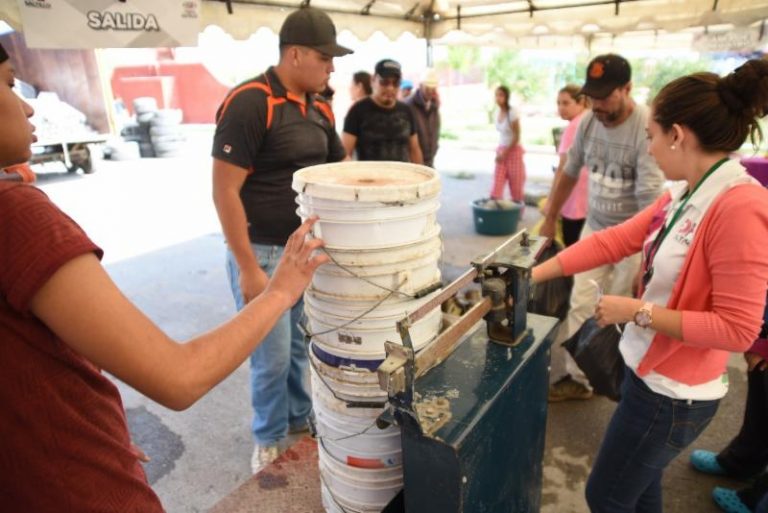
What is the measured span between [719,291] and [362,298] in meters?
0.91

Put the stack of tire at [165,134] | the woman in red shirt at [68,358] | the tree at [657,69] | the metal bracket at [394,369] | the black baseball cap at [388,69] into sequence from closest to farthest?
the woman in red shirt at [68,358] → the metal bracket at [394,369] → the black baseball cap at [388,69] → the stack of tire at [165,134] → the tree at [657,69]

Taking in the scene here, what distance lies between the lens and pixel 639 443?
4.66 feet

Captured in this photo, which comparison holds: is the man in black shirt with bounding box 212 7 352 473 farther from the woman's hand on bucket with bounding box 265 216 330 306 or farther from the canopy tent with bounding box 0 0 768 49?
the canopy tent with bounding box 0 0 768 49

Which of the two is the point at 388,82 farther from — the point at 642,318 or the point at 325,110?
the point at 642,318

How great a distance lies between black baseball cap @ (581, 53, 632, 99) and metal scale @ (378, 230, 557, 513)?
1.34m

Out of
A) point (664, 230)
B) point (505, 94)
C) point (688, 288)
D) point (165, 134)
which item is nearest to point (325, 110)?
point (664, 230)

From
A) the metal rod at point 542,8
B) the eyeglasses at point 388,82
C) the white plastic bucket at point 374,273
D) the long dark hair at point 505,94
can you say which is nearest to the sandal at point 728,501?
the white plastic bucket at point 374,273

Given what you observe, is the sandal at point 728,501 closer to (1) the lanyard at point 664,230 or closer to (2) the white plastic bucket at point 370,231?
(1) the lanyard at point 664,230

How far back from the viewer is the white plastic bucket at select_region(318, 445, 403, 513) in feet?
4.75

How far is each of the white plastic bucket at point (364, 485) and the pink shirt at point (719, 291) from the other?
83 cm

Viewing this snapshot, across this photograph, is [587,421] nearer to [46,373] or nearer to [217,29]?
[46,373]

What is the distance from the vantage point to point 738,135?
1308 mm

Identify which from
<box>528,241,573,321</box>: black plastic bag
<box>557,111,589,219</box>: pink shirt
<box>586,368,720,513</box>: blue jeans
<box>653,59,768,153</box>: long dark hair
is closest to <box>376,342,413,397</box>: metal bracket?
<box>586,368,720,513</box>: blue jeans

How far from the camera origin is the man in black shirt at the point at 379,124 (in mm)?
3791
